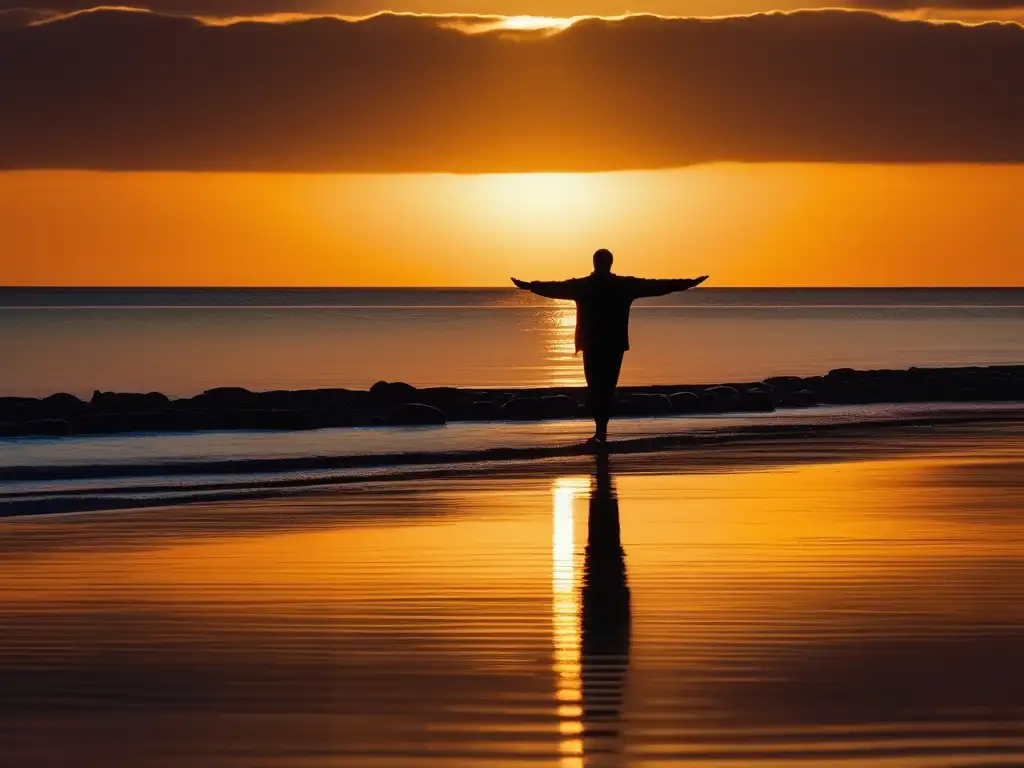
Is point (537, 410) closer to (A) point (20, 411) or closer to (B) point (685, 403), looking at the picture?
(B) point (685, 403)

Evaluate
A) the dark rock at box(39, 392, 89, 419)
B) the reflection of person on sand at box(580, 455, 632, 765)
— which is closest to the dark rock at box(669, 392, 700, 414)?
the dark rock at box(39, 392, 89, 419)

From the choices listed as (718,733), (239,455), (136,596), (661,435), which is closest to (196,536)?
(136,596)

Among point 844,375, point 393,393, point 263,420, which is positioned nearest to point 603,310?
point 263,420

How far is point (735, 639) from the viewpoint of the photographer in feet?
31.4

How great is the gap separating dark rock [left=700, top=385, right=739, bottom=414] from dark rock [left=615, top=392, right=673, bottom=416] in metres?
0.65

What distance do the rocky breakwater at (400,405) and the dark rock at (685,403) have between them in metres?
0.02

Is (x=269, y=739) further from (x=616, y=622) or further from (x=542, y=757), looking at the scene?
(x=616, y=622)

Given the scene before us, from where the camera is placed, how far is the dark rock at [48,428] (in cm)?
2686

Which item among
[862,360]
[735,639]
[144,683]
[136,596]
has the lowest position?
[144,683]

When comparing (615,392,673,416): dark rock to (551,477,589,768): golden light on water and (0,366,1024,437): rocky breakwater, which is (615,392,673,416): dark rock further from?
(551,477,589,768): golden light on water

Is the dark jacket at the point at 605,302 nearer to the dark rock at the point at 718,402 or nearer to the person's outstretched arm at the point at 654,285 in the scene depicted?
the person's outstretched arm at the point at 654,285

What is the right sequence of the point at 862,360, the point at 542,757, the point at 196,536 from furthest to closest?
the point at 862,360 → the point at 196,536 → the point at 542,757

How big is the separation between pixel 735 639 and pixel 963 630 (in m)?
1.23

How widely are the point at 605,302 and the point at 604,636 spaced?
11.8 metres
